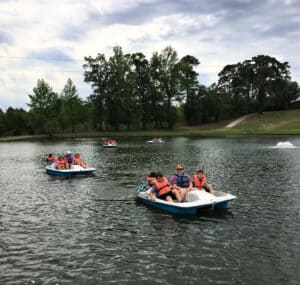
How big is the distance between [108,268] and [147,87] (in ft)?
349

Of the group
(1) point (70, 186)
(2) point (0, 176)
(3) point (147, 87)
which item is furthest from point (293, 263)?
(3) point (147, 87)

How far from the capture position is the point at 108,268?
45.4 feet

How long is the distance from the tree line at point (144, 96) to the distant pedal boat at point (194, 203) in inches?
3576

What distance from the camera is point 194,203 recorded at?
20.4 m

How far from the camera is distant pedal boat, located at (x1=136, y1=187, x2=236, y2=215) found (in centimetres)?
2038

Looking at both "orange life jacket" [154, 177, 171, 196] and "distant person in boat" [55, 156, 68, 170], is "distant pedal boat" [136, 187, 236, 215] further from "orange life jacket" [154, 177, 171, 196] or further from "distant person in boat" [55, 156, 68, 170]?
"distant person in boat" [55, 156, 68, 170]

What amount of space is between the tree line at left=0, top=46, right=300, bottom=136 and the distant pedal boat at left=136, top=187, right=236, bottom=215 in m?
90.8

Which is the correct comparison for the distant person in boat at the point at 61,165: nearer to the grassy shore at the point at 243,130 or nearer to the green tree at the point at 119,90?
the grassy shore at the point at 243,130

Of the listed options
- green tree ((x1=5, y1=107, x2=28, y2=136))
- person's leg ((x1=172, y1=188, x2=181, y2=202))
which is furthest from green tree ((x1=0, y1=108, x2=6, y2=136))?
person's leg ((x1=172, y1=188, x2=181, y2=202))

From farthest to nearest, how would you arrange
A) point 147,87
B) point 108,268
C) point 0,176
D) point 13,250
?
1. point 147,87
2. point 0,176
3. point 13,250
4. point 108,268

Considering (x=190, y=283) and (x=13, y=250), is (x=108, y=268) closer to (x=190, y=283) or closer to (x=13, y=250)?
(x=190, y=283)

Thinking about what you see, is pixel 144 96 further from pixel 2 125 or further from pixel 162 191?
pixel 162 191

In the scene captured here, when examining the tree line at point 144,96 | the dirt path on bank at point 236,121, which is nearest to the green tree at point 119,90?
the tree line at point 144,96

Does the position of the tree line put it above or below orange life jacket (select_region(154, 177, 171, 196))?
above
